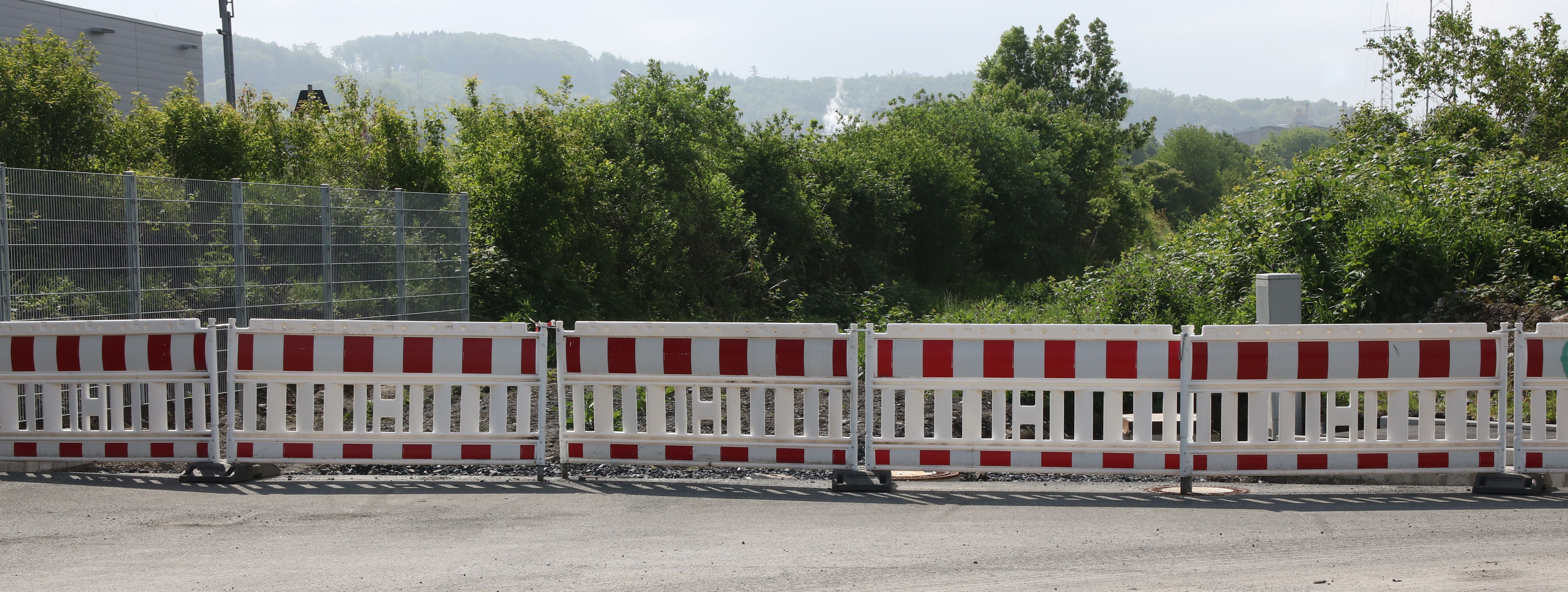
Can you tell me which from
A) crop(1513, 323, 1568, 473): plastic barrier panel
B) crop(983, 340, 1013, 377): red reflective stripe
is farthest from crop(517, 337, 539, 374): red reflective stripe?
crop(1513, 323, 1568, 473): plastic barrier panel

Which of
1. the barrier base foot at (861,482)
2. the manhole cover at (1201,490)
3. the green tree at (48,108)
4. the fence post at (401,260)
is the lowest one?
the manhole cover at (1201,490)

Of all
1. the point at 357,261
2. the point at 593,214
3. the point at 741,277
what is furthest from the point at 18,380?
the point at 741,277

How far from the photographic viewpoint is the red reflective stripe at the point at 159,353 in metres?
7.31

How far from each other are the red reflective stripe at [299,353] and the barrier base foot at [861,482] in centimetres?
360

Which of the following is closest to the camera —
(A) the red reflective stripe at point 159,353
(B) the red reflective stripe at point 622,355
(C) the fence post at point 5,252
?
(B) the red reflective stripe at point 622,355

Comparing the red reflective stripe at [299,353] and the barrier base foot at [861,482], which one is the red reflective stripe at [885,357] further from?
the red reflective stripe at [299,353]

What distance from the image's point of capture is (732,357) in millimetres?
6992

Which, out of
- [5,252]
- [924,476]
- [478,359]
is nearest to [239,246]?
[5,252]

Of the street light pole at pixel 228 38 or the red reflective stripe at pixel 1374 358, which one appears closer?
the red reflective stripe at pixel 1374 358

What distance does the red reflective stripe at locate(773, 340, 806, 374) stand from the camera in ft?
22.8

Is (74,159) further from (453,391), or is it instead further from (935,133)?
(935,133)

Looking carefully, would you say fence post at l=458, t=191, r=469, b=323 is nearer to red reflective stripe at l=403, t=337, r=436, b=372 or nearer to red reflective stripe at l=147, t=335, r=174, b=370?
red reflective stripe at l=147, t=335, r=174, b=370

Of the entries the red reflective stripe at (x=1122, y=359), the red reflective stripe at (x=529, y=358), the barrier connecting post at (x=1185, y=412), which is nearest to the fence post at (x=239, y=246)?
the red reflective stripe at (x=529, y=358)

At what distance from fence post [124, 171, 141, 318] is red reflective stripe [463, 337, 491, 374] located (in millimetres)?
4816
